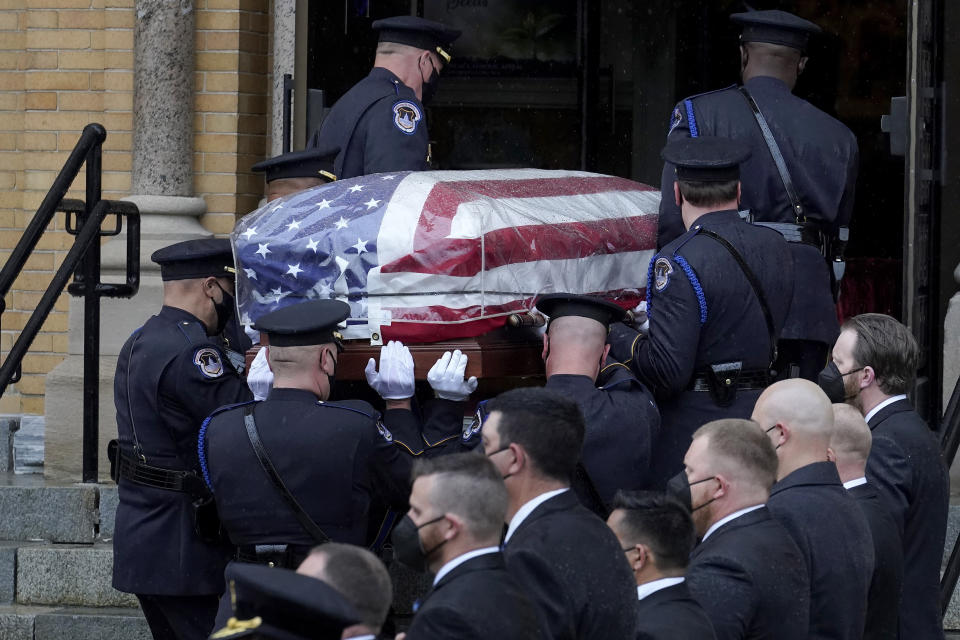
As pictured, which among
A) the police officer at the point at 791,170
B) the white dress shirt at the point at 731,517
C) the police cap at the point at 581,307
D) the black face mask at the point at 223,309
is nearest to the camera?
the white dress shirt at the point at 731,517

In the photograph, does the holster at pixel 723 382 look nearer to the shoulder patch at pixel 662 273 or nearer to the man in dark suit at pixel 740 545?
the shoulder patch at pixel 662 273

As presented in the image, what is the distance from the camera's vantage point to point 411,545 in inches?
128

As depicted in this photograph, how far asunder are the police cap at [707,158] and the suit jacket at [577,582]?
1793 mm

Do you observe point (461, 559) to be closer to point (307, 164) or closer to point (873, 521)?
point (873, 521)

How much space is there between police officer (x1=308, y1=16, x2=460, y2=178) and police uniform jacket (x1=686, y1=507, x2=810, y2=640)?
7.19 ft

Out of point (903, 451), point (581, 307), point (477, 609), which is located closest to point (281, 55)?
point (581, 307)

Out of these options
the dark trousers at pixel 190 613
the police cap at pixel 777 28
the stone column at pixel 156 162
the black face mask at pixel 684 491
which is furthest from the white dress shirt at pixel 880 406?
the stone column at pixel 156 162

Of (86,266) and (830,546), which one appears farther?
(86,266)

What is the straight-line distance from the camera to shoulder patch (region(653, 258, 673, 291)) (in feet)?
15.7

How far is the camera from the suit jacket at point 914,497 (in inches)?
188

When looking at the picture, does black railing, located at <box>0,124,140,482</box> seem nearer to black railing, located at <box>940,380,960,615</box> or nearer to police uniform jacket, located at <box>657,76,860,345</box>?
police uniform jacket, located at <box>657,76,860,345</box>

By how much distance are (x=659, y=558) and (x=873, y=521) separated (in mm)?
1223

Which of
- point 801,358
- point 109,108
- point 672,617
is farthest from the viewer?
point 109,108

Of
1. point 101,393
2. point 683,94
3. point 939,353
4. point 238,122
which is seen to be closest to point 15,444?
point 101,393
